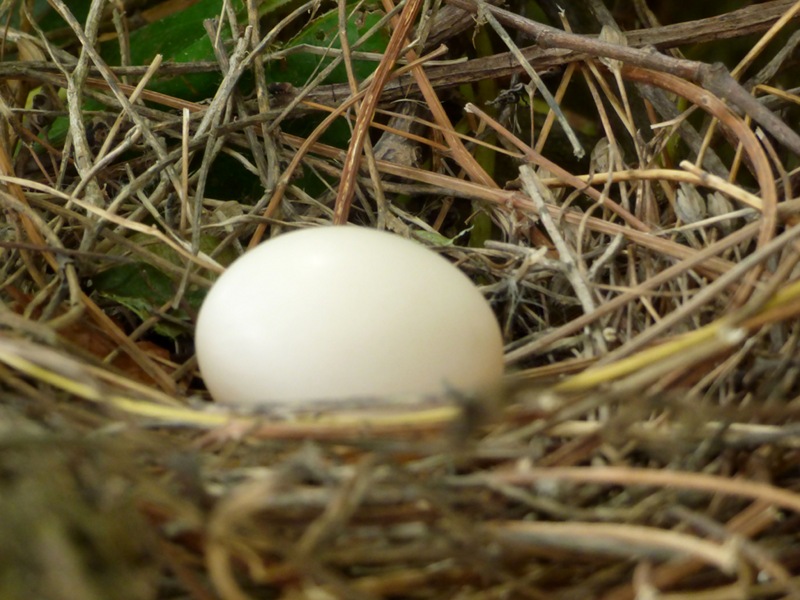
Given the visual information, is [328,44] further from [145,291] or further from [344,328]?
[344,328]

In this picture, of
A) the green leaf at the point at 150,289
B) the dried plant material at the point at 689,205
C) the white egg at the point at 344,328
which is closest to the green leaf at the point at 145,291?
the green leaf at the point at 150,289

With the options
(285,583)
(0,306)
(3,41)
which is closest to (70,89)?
(3,41)

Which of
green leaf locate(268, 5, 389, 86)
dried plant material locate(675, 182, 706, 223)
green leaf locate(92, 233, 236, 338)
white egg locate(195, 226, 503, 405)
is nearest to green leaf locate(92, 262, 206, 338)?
green leaf locate(92, 233, 236, 338)

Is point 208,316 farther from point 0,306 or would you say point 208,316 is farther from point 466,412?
point 466,412

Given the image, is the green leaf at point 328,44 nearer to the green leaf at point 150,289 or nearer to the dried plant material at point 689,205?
the green leaf at point 150,289

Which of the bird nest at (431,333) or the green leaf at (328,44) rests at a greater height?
the green leaf at (328,44)

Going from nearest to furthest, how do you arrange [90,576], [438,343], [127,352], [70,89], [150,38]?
[90,576] → [438,343] → [127,352] → [70,89] → [150,38]

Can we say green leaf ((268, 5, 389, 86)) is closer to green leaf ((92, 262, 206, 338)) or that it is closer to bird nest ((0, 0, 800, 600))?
bird nest ((0, 0, 800, 600))
